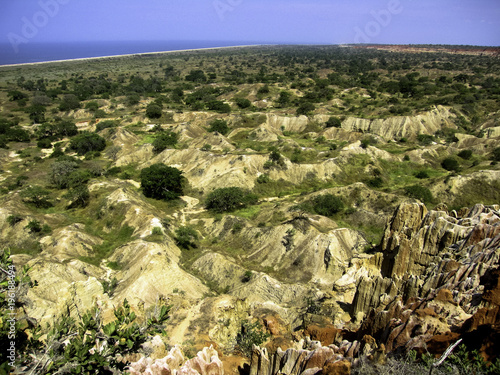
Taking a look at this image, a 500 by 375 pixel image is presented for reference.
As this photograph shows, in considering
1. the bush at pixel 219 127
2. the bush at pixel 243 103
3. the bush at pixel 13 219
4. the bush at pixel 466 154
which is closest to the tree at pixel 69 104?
the bush at pixel 243 103

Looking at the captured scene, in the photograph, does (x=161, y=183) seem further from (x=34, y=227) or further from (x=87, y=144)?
(x=87, y=144)

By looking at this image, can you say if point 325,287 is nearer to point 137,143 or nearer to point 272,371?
point 272,371

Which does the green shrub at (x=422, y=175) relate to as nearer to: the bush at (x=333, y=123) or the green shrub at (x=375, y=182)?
the green shrub at (x=375, y=182)

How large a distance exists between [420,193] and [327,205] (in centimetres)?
1360

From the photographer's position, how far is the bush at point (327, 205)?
38.7 m

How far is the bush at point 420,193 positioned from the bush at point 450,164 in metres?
16.7

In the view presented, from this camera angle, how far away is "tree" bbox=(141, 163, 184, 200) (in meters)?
45.1

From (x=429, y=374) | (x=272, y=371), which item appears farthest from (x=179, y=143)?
(x=429, y=374)

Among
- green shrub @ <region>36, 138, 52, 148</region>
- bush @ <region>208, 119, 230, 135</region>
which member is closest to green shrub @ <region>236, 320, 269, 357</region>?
bush @ <region>208, 119, 230, 135</region>

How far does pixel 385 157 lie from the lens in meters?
59.0

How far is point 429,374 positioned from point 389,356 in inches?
92.4

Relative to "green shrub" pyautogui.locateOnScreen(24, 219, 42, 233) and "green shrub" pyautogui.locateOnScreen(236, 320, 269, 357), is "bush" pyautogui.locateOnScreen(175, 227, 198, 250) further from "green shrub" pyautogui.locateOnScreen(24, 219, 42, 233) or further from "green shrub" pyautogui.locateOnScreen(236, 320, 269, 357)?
"green shrub" pyautogui.locateOnScreen(236, 320, 269, 357)

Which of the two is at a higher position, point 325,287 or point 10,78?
point 10,78

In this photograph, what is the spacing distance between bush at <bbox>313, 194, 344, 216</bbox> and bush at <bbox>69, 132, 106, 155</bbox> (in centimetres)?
4848
